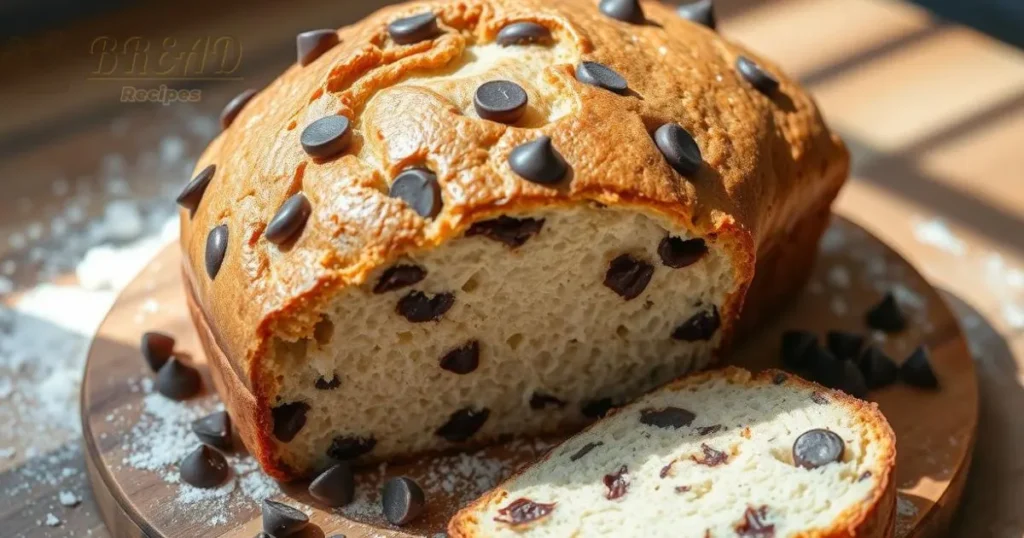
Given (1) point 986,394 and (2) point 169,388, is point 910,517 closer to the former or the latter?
(1) point 986,394

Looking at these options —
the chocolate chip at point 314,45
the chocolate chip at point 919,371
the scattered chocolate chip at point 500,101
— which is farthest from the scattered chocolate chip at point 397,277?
the chocolate chip at point 919,371

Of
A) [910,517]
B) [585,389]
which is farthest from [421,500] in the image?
[910,517]

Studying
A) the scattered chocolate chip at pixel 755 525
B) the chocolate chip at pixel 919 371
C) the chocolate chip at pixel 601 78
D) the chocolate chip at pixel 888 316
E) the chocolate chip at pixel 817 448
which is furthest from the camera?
the chocolate chip at pixel 888 316

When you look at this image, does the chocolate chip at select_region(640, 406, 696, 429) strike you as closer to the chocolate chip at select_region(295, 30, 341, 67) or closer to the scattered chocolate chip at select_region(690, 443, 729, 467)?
the scattered chocolate chip at select_region(690, 443, 729, 467)

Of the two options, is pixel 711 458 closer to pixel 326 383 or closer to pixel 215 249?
pixel 326 383

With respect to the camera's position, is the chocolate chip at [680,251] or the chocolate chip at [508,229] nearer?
the chocolate chip at [508,229]

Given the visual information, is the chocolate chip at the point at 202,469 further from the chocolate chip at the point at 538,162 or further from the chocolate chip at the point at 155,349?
the chocolate chip at the point at 538,162

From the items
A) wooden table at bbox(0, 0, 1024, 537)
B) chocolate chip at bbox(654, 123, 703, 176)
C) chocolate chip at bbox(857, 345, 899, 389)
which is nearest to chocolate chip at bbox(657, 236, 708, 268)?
chocolate chip at bbox(654, 123, 703, 176)
